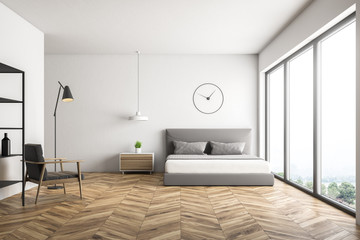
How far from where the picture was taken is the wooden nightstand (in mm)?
7484

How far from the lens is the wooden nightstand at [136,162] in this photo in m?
7.48

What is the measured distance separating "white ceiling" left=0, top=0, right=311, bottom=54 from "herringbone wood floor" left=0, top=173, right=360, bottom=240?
2738 mm

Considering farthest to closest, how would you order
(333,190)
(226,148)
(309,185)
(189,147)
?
1. (189,147)
2. (226,148)
3. (309,185)
4. (333,190)

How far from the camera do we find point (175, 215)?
154 inches

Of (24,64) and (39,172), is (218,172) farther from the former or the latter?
(24,64)

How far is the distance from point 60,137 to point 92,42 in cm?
244

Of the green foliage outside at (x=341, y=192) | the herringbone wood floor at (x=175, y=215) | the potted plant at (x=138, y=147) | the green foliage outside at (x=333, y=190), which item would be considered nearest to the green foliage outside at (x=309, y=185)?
the herringbone wood floor at (x=175, y=215)

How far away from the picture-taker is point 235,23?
568cm

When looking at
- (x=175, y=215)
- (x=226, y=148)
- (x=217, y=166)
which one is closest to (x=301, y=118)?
(x=217, y=166)

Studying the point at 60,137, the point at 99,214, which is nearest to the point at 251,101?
the point at 60,137

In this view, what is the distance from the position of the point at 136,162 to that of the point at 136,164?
0.14ft

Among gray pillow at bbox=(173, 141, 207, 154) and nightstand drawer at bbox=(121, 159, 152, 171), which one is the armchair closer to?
nightstand drawer at bbox=(121, 159, 152, 171)

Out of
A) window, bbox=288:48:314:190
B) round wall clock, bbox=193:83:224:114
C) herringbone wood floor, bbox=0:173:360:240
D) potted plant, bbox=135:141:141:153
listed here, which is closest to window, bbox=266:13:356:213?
window, bbox=288:48:314:190

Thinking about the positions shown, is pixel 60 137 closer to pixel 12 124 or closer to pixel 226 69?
pixel 12 124
